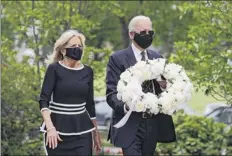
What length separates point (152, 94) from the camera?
5520 mm

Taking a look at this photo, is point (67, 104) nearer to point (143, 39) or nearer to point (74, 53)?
point (74, 53)

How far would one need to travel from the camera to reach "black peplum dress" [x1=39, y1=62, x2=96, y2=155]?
19.5 ft

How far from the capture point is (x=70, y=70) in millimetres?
6059

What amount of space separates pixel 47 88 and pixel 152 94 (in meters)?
1.11

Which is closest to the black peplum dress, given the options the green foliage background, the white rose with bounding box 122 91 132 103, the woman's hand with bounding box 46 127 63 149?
the woman's hand with bounding box 46 127 63 149

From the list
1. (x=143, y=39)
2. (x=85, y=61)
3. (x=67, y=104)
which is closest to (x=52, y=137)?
(x=67, y=104)

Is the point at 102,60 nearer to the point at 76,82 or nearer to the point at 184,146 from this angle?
the point at 184,146

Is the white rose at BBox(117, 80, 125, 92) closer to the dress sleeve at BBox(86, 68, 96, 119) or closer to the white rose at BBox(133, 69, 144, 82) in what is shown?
the white rose at BBox(133, 69, 144, 82)

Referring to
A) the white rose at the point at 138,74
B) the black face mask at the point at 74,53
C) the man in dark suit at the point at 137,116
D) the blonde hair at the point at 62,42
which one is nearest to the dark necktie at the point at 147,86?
the man in dark suit at the point at 137,116

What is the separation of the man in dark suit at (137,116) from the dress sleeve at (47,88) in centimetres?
57

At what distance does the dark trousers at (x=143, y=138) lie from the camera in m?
5.70

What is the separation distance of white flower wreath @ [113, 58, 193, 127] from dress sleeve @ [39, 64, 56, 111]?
0.76 meters

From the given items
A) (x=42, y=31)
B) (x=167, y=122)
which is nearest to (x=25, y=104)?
(x=42, y=31)

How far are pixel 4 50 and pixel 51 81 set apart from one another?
10.8 feet
